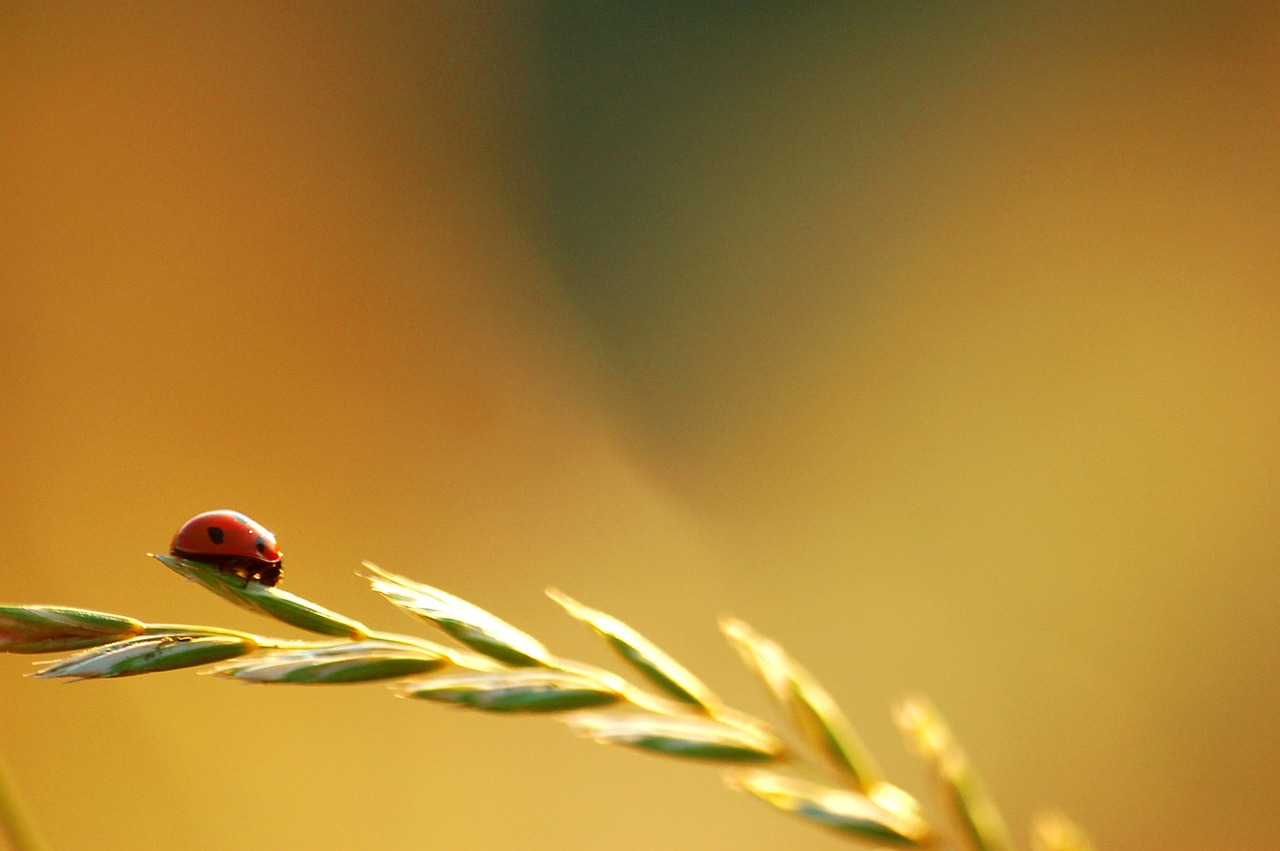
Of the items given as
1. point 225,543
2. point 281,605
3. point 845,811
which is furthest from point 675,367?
point 845,811

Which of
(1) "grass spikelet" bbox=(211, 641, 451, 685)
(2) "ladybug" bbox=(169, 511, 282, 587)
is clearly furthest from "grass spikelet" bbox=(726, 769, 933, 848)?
(2) "ladybug" bbox=(169, 511, 282, 587)

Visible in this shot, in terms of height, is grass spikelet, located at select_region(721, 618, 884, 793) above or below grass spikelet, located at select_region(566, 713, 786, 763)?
above

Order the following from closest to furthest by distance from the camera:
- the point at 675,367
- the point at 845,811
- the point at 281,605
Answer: the point at 845,811 → the point at 281,605 → the point at 675,367

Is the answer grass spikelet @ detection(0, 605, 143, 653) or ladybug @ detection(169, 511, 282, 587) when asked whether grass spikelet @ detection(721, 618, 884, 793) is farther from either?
ladybug @ detection(169, 511, 282, 587)

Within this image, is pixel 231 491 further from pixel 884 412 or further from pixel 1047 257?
pixel 1047 257

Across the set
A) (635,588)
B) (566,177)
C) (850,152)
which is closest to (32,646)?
(635,588)

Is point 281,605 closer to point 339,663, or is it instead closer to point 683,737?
point 339,663

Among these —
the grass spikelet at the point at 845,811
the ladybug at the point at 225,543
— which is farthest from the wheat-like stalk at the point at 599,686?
the ladybug at the point at 225,543
